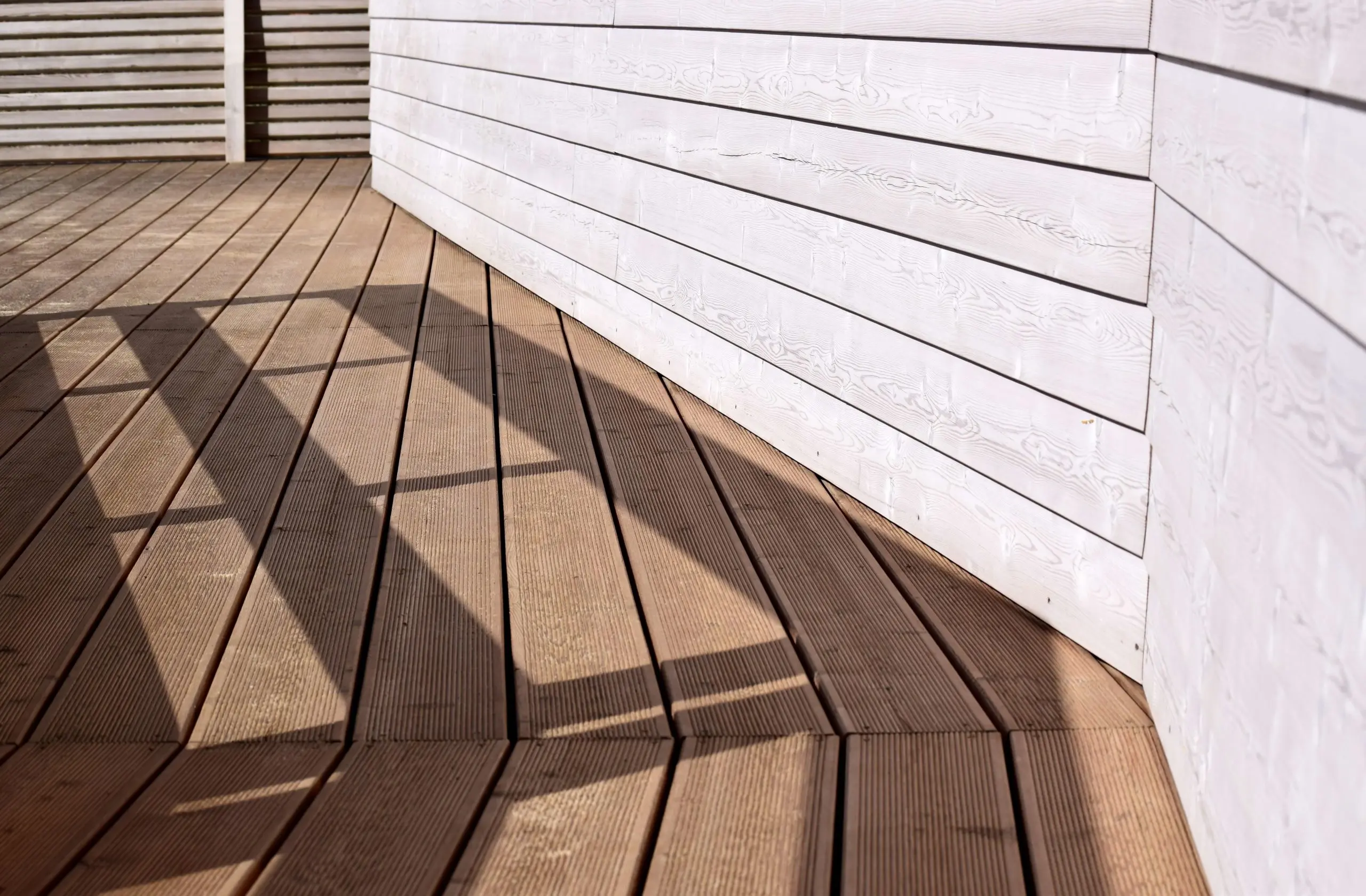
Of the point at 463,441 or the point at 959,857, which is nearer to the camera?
the point at 959,857

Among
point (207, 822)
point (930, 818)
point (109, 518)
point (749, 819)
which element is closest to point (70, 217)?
point (109, 518)

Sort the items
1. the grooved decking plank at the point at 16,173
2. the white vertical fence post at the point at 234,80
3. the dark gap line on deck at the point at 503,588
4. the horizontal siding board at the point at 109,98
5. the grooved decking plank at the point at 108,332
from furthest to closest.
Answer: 1. the horizontal siding board at the point at 109,98
2. the white vertical fence post at the point at 234,80
3. the grooved decking plank at the point at 16,173
4. the grooved decking plank at the point at 108,332
5. the dark gap line on deck at the point at 503,588

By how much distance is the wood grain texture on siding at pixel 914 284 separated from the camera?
1627mm

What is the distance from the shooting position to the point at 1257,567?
1049 millimetres

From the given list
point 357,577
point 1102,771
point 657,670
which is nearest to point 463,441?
point 357,577

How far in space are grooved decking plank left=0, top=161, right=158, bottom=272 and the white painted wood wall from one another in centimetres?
225

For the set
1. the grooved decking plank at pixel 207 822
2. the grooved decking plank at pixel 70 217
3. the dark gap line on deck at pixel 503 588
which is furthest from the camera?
the grooved decking plank at pixel 70 217

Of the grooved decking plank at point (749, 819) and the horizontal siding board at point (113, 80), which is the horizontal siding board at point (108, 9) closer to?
the horizontal siding board at point (113, 80)

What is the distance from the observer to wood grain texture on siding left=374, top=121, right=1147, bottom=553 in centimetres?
166

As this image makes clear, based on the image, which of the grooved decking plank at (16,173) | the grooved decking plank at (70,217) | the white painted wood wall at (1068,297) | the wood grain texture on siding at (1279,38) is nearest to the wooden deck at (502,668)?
the white painted wood wall at (1068,297)

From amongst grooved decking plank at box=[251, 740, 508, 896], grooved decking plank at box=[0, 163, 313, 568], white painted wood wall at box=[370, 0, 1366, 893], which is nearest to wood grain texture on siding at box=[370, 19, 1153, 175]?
white painted wood wall at box=[370, 0, 1366, 893]

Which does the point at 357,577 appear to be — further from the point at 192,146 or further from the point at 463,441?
the point at 192,146

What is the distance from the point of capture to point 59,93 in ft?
23.0

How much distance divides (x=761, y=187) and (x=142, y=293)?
2.33m
